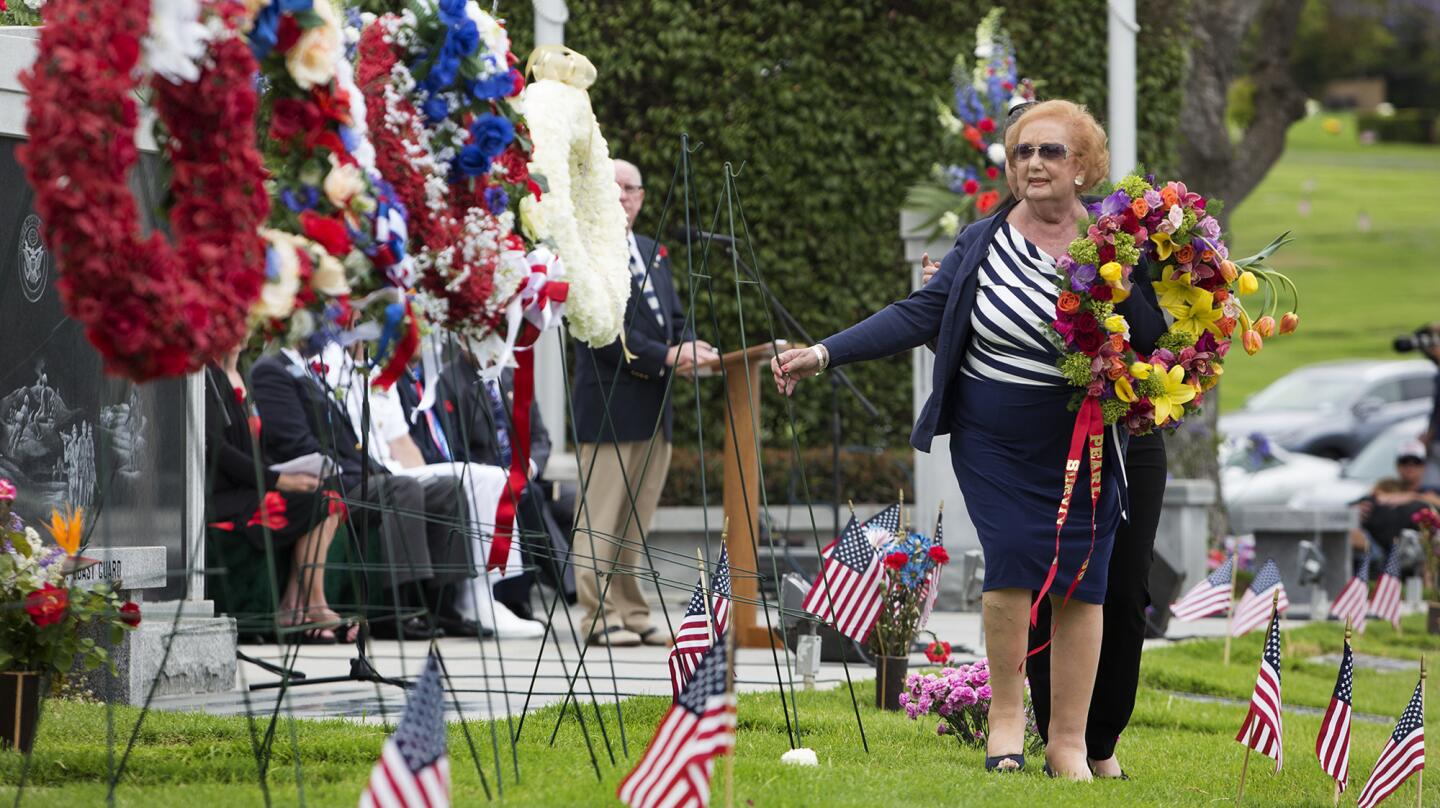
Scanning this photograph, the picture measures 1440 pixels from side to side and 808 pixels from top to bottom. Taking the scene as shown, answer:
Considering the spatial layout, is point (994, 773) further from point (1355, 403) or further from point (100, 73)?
point (1355, 403)

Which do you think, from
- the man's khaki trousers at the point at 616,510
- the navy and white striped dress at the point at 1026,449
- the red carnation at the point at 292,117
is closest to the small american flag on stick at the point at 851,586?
the navy and white striped dress at the point at 1026,449

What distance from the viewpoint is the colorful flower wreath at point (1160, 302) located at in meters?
4.79

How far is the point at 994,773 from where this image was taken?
4.95 meters

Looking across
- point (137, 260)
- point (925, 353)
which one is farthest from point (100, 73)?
point (925, 353)

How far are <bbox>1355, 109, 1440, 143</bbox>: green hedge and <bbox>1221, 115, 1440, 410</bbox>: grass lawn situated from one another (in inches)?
12.4

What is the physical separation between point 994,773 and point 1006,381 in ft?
3.46

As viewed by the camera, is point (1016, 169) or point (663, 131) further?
point (663, 131)

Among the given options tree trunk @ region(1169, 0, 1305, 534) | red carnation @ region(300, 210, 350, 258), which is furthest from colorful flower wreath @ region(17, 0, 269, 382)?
tree trunk @ region(1169, 0, 1305, 534)

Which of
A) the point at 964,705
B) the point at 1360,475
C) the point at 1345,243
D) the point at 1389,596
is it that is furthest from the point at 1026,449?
the point at 1345,243

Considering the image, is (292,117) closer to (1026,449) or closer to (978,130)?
(1026,449)

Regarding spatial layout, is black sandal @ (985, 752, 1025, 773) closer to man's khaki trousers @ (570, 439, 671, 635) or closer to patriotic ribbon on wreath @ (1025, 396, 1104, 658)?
patriotic ribbon on wreath @ (1025, 396, 1104, 658)

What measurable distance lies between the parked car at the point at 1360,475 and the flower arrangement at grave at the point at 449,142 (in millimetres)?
13712

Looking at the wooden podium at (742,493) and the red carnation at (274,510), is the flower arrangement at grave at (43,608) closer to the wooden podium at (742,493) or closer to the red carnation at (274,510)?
the red carnation at (274,510)

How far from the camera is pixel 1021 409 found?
4938mm
